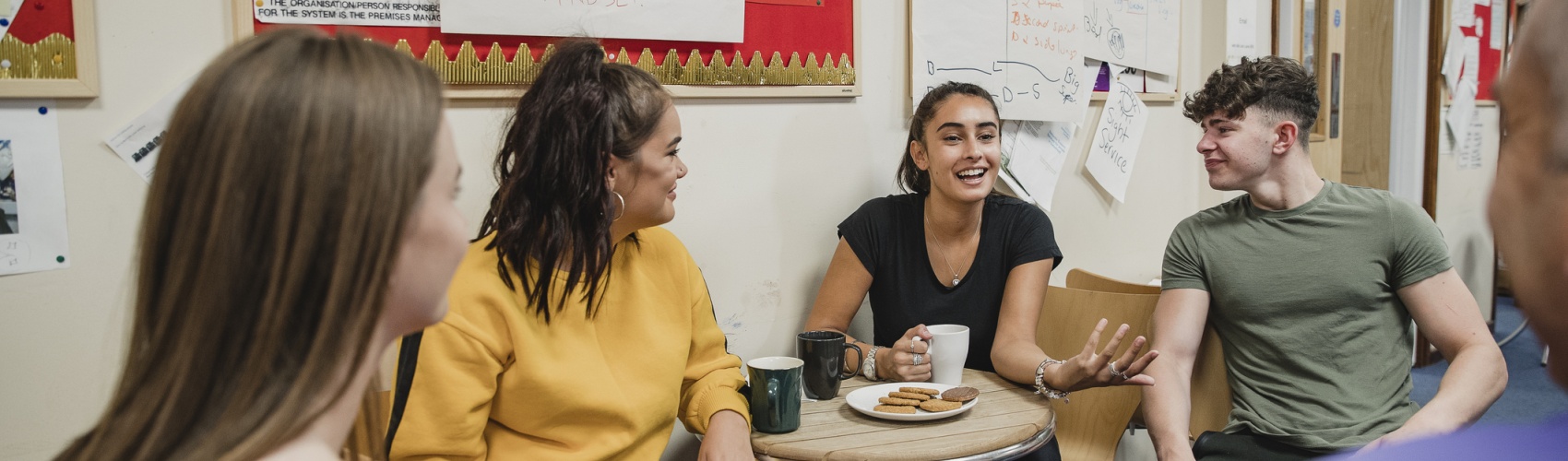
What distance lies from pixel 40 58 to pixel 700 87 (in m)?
1.01

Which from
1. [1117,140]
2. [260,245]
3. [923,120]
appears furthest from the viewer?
[1117,140]

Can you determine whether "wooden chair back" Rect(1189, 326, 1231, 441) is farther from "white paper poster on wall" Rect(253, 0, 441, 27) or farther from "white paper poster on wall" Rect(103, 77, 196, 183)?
"white paper poster on wall" Rect(103, 77, 196, 183)

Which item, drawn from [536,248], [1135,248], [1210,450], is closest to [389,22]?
[536,248]

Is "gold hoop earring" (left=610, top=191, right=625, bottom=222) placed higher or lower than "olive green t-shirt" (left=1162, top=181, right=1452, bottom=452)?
higher

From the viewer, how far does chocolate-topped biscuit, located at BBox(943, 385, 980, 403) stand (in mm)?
1565

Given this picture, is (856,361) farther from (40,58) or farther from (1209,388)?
(40,58)

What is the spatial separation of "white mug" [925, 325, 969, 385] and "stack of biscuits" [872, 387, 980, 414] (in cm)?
10

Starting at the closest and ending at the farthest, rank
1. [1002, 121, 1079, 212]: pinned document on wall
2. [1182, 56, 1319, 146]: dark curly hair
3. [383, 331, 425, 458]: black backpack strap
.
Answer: [383, 331, 425, 458]: black backpack strap < [1182, 56, 1319, 146]: dark curly hair < [1002, 121, 1079, 212]: pinned document on wall

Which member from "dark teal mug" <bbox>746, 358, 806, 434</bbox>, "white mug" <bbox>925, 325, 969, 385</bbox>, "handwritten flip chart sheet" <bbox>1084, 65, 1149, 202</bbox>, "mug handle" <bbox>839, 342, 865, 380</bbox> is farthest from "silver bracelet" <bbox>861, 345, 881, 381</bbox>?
"handwritten flip chart sheet" <bbox>1084, 65, 1149, 202</bbox>

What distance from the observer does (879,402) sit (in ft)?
5.25

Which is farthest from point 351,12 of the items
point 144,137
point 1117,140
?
point 1117,140

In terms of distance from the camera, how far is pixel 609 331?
145cm

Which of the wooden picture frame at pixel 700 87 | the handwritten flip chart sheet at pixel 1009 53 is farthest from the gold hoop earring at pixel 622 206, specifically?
the handwritten flip chart sheet at pixel 1009 53

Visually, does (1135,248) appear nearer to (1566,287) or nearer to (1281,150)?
(1281,150)
